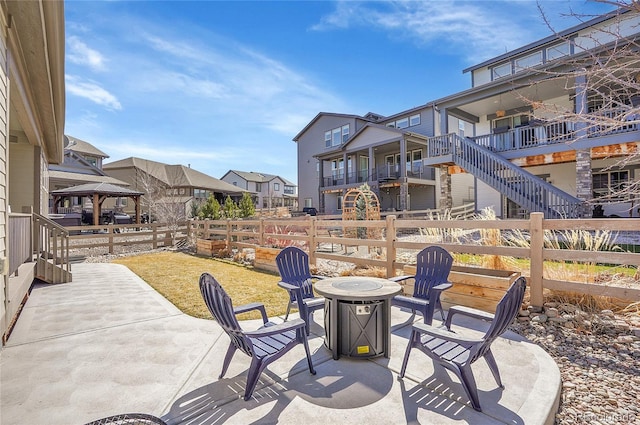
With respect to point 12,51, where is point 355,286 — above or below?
below

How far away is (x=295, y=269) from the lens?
4391 mm

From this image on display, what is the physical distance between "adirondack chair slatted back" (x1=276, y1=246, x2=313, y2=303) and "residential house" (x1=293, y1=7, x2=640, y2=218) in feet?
11.4

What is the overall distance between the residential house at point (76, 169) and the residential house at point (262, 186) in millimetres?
19551

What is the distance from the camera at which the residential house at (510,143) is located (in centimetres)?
608

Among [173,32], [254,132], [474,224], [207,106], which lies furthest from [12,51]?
[254,132]

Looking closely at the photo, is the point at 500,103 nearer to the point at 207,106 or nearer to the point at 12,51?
the point at 207,106

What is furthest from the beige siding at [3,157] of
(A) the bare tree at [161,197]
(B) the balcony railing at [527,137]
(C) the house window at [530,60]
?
(C) the house window at [530,60]

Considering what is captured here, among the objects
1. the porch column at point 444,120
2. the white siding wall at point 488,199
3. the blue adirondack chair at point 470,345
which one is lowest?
the blue adirondack chair at point 470,345

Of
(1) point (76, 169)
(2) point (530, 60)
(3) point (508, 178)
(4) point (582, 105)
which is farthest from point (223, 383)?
(1) point (76, 169)

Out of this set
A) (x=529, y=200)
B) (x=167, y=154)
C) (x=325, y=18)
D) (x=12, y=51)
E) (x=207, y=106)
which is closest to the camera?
(x=12, y=51)

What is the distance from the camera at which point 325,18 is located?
9.54m

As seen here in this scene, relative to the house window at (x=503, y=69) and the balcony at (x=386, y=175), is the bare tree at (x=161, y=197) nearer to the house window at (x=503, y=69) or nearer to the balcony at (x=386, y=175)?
the balcony at (x=386, y=175)

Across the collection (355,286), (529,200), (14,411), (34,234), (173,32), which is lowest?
(14,411)

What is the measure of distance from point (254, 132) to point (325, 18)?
21.0 meters
